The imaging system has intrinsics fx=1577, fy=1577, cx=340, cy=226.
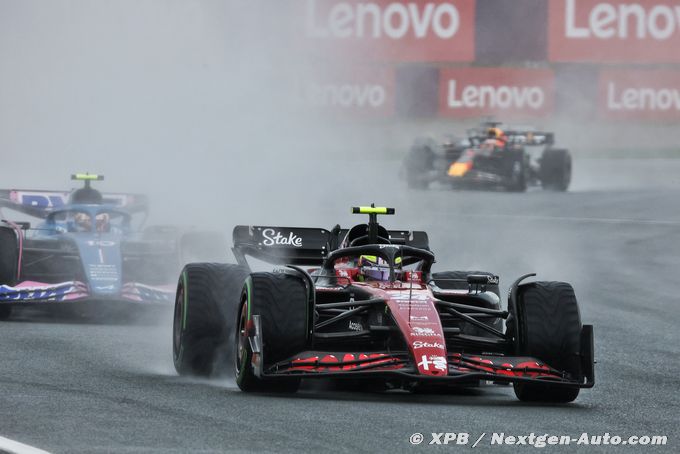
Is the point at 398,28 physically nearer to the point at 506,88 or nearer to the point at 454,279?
the point at 506,88

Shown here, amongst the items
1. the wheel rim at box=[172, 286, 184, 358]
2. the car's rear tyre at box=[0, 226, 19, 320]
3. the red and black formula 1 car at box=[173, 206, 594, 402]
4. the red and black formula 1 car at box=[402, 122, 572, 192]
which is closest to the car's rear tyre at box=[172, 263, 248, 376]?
the red and black formula 1 car at box=[173, 206, 594, 402]

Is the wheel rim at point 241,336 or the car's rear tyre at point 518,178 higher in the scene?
the wheel rim at point 241,336

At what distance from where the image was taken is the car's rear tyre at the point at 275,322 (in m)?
9.88

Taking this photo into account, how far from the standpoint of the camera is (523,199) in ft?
102

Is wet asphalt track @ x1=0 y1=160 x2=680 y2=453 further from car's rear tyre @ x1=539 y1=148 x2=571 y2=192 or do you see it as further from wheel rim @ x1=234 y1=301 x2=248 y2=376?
car's rear tyre @ x1=539 y1=148 x2=571 y2=192

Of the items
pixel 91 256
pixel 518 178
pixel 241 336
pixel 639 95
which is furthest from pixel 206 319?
pixel 639 95

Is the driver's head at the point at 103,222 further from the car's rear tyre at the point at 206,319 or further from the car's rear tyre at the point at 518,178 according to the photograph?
the car's rear tyre at the point at 518,178

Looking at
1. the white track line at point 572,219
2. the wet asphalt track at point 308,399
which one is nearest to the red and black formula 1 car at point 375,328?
the wet asphalt track at point 308,399

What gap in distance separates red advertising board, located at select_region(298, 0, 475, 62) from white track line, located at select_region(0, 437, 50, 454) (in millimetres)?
27550

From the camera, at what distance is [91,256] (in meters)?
16.2

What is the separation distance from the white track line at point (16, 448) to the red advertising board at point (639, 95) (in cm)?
2883

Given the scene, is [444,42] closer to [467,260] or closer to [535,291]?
[467,260]

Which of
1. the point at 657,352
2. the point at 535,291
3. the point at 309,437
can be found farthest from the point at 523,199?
the point at 309,437

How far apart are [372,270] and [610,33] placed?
2506 centimetres
